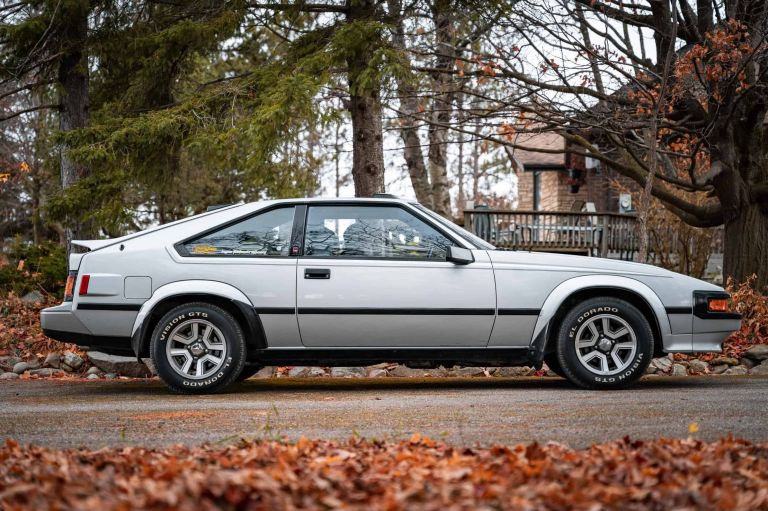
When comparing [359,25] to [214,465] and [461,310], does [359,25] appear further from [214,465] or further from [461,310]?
[214,465]

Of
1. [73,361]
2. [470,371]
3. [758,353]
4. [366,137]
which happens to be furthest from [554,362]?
[366,137]

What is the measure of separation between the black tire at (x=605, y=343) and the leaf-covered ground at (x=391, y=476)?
9.08ft

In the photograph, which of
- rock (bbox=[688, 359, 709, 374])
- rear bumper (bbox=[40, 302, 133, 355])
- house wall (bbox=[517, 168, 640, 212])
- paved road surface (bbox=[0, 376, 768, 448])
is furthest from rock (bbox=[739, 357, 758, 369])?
house wall (bbox=[517, 168, 640, 212])

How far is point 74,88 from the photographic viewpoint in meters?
13.7

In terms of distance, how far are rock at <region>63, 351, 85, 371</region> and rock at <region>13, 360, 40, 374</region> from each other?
37 centimetres

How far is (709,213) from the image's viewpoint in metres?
15.1

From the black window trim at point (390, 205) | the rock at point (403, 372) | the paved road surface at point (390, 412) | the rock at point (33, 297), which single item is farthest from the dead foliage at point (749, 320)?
the rock at point (33, 297)

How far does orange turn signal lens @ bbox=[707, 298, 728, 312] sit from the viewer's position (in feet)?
25.5

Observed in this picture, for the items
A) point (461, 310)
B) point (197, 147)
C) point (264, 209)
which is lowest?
point (461, 310)

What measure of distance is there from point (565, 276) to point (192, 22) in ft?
24.0

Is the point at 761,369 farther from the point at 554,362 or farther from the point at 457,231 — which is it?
the point at 457,231

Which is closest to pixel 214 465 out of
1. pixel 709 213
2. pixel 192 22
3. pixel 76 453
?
pixel 76 453

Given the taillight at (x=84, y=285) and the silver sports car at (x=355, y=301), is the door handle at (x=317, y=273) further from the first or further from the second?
the taillight at (x=84, y=285)

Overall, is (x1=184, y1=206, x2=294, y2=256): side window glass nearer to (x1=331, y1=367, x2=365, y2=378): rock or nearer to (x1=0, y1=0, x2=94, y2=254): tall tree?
(x1=331, y1=367, x2=365, y2=378): rock
